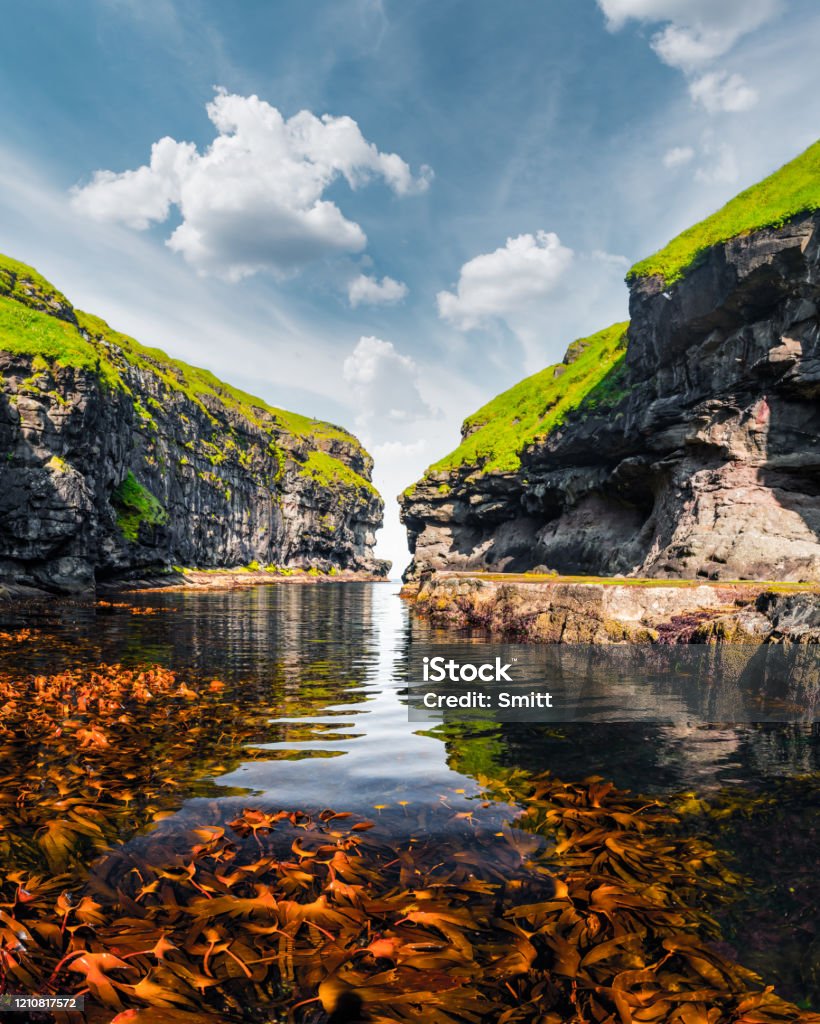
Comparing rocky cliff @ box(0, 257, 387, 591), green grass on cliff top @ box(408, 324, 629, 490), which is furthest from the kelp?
green grass on cliff top @ box(408, 324, 629, 490)

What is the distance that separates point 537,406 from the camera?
83312 millimetres

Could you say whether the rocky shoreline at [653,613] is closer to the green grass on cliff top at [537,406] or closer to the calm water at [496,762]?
the calm water at [496,762]

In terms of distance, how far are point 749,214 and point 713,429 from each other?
16.0 m

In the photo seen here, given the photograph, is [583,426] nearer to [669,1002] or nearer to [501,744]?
[501,744]

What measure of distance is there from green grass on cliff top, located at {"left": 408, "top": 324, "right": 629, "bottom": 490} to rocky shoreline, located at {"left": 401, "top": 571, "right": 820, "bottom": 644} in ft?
140

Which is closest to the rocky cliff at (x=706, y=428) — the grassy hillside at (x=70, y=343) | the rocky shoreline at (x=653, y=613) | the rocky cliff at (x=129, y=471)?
the rocky shoreline at (x=653, y=613)

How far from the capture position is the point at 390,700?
38.7ft

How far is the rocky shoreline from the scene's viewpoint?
50.7 feet

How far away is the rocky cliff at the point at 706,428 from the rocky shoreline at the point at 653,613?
15.3 metres

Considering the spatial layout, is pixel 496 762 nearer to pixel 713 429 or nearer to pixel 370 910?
pixel 370 910

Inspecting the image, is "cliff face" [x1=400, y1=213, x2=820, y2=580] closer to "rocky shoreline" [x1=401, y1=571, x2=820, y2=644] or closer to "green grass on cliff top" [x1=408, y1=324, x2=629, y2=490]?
"green grass on cliff top" [x1=408, y1=324, x2=629, y2=490]

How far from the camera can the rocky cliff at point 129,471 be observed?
51.5 metres

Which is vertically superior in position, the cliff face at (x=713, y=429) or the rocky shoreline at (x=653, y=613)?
the cliff face at (x=713, y=429)

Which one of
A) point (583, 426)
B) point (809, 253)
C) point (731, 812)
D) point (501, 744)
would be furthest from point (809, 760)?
point (583, 426)
